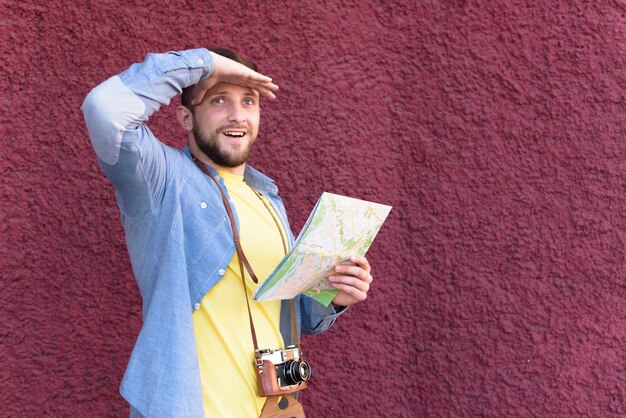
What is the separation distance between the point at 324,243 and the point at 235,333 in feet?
1.12

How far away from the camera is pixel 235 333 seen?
1980mm

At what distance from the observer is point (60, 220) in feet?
9.18

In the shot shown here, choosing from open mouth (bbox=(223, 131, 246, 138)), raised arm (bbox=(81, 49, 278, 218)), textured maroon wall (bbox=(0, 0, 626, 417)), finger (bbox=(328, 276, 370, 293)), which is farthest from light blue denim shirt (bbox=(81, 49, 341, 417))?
textured maroon wall (bbox=(0, 0, 626, 417))

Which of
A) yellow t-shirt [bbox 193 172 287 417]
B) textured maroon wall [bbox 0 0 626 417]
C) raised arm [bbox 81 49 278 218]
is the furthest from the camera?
textured maroon wall [bbox 0 0 626 417]

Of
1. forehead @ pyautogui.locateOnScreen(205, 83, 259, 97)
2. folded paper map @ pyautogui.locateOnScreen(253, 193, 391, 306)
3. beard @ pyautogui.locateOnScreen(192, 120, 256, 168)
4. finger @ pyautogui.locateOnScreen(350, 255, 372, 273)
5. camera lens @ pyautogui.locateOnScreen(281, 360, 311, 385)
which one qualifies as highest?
forehead @ pyautogui.locateOnScreen(205, 83, 259, 97)

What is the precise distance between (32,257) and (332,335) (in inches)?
46.9

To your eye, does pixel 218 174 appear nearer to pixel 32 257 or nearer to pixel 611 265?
pixel 32 257

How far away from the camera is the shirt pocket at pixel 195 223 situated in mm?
1985

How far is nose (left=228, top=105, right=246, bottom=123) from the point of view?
2.18m

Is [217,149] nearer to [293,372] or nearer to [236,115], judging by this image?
[236,115]

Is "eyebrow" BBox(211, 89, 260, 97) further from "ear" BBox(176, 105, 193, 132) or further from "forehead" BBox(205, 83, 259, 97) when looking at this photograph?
"ear" BBox(176, 105, 193, 132)

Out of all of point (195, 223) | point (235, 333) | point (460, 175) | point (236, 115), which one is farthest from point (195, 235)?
point (460, 175)

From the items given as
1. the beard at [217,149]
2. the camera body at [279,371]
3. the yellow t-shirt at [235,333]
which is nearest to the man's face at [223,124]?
the beard at [217,149]

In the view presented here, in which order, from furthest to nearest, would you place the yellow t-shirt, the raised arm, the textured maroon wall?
the textured maroon wall → the yellow t-shirt → the raised arm
